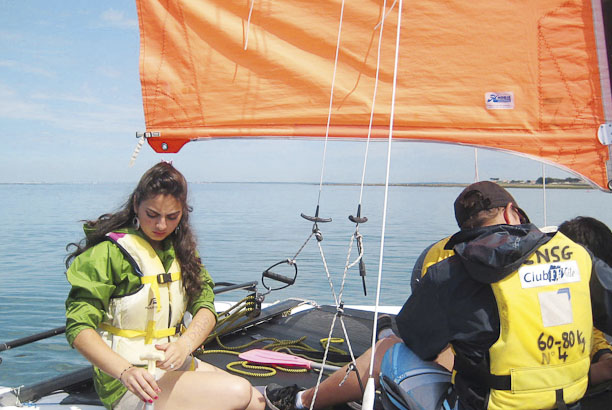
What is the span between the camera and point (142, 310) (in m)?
2.01

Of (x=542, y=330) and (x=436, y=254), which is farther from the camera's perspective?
(x=436, y=254)

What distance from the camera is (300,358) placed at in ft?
10.0

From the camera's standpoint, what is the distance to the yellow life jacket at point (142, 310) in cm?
198

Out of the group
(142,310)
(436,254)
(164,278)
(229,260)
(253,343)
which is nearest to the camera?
(142,310)

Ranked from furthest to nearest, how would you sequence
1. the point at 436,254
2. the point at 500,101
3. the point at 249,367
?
the point at 249,367 < the point at 500,101 < the point at 436,254

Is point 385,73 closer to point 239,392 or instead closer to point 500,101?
point 500,101

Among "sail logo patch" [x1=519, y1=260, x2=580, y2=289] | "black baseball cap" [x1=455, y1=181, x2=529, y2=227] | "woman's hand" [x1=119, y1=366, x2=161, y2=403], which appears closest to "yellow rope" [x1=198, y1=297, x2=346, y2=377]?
"woman's hand" [x1=119, y1=366, x2=161, y2=403]

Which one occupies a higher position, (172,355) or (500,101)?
(500,101)

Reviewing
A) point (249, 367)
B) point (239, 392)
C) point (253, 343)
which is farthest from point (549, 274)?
point (253, 343)

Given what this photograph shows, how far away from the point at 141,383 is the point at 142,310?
1.15 ft

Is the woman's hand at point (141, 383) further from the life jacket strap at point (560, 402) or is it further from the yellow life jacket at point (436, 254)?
the life jacket strap at point (560, 402)

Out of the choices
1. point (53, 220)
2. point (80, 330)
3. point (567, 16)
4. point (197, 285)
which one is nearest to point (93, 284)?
point (80, 330)

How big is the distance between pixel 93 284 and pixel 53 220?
1999 cm

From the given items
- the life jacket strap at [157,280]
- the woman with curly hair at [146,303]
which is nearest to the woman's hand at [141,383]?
the woman with curly hair at [146,303]
